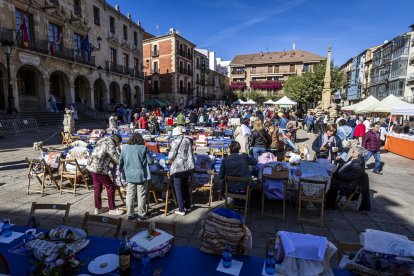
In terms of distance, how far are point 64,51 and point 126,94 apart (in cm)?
1232

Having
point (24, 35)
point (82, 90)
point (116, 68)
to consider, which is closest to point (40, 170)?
point (24, 35)

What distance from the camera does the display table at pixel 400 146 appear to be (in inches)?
431

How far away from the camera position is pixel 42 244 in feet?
7.83

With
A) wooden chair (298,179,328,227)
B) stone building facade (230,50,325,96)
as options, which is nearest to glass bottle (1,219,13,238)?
wooden chair (298,179,328,227)

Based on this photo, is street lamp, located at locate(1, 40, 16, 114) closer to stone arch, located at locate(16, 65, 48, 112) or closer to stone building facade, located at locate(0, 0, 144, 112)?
stone building facade, located at locate(0, 0, 144, 112)

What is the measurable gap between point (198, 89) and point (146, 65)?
11403 millimetres

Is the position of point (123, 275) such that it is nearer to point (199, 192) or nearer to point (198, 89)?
point (199, 192)

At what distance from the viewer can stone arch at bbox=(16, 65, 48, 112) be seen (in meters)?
18.6

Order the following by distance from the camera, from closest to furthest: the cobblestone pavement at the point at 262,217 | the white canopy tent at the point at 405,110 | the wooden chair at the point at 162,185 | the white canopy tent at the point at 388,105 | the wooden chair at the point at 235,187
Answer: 1. the cobblestone pavement at the point at 262,217
2. the wooden chair at the point at 235,187
3. the wooden chair at the point at 162,185
4. the white canopy tent at the point at 405,110
5. the white canopy tent at the point at 388,105

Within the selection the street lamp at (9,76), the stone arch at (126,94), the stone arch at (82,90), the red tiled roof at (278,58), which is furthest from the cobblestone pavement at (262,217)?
the red tiled roof at (278,58)

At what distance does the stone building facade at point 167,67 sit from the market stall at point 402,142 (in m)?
30.5

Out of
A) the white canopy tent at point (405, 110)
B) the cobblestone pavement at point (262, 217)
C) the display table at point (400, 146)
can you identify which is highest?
the white canopy tent at point (405, 110)

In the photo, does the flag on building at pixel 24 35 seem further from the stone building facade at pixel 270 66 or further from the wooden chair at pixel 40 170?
the stone building facade at pixel 270 66

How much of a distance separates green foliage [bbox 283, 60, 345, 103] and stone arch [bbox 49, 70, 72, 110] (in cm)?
2614
